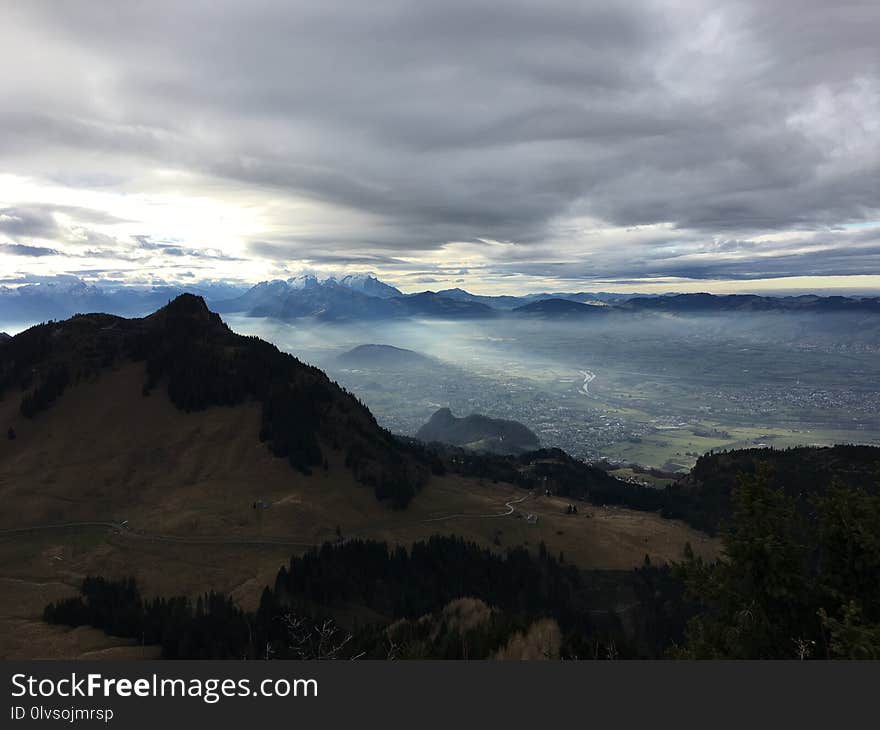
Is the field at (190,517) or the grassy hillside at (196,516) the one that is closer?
the field at (190,517)

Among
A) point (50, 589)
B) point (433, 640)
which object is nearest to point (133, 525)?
point (50, 589)

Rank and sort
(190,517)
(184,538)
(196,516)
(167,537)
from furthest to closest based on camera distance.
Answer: (196,516) < (190,517) < (184,538) < (167,537)

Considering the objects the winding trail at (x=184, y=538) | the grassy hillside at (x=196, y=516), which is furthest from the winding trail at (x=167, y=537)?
the grassy hillside at (x=196, y=516)

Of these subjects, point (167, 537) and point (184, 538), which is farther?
point (184, 538)

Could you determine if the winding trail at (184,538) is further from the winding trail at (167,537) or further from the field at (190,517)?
the field at (190,517)

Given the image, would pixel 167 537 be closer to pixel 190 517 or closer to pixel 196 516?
pixel 190 517

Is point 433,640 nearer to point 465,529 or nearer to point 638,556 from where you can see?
point 465,529

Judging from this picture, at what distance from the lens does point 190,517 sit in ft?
477

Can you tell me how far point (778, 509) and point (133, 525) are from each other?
16364 centimetres

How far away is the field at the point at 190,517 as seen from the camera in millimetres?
116750

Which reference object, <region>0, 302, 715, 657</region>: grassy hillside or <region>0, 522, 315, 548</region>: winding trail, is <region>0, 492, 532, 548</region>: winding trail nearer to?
<region>0, 522, 315, 548</region>: winding trail

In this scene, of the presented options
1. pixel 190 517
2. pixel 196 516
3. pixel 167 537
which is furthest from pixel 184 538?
pixel 196 516

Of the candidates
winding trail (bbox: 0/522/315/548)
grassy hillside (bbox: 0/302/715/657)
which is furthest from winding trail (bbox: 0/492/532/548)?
grassy hillside (bbox: 0/302/715/657)

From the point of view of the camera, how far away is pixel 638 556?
523 feet
